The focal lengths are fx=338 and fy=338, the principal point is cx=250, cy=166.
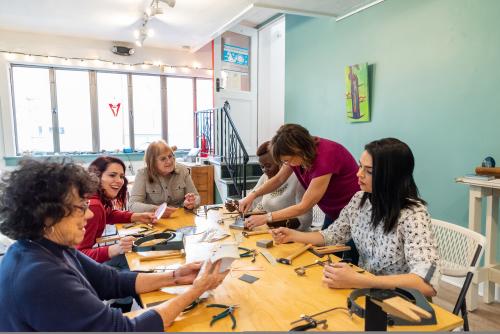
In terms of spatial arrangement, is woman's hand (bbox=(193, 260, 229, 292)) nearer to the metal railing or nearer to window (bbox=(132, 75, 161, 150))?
the metal railing

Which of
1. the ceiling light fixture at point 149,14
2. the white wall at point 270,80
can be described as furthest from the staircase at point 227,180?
the ceiling light fixture at point 149,14

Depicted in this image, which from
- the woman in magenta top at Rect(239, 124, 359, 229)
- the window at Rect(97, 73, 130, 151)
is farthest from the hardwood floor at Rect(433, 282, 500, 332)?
the window at Rect(97, 73, 130, 151)

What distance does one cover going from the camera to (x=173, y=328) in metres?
0.97

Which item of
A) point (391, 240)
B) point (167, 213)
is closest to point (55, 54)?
point (167, 213)

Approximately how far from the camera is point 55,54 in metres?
5.85

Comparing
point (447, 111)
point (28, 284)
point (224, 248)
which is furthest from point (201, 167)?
point (28, 284)

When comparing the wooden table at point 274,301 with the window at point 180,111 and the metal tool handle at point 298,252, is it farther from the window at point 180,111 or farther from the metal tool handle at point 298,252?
the window at point 180,111

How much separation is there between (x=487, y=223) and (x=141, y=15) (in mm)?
4688

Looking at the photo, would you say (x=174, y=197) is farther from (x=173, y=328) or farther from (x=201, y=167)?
(x=201, y=167)

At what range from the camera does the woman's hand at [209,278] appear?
108cm

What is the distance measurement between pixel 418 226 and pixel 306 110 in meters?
3.48

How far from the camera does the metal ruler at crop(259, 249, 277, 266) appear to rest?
144cm

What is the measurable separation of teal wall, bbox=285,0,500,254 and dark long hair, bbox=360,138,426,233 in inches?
68.2

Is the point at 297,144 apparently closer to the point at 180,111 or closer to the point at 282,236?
the point at 282,236
